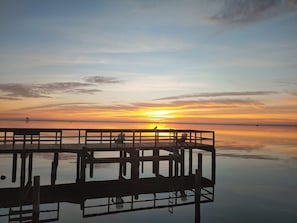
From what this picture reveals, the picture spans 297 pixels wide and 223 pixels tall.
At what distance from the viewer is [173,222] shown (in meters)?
17.0

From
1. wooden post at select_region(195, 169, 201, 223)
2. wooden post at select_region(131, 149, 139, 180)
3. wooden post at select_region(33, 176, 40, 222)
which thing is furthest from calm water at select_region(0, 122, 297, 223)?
wooden post at select_region(33, 176, 40, 222)

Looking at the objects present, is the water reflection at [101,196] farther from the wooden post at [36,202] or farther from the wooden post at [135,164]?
the wooden post at [135,164]

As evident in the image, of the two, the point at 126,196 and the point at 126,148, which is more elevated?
the point at 126,148

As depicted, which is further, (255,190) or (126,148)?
(255,190)

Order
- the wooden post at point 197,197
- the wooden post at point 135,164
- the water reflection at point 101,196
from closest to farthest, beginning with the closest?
the wooden post at point 197,197 < the water reflection at point 101,196 < the wooden post at point 135,164

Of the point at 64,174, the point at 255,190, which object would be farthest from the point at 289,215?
the point at 64,174

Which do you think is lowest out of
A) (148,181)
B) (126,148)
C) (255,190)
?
(255,190)

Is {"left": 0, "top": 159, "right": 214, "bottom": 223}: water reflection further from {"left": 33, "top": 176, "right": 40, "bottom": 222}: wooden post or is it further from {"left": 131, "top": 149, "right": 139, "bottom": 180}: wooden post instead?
{"left": 131, "top": 149, "right": 139, "bottom": 180}: wooden post

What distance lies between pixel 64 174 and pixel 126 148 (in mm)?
13087

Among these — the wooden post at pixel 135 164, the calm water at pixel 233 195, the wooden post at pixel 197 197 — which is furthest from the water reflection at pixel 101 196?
the wooden post at pixel 135 164

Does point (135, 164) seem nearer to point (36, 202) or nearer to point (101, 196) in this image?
point (101, 196)

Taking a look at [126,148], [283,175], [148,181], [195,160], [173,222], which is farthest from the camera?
[195,160]

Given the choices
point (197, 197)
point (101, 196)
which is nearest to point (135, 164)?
point (101, 196)

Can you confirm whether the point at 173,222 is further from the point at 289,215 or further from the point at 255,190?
the point at 255,190
